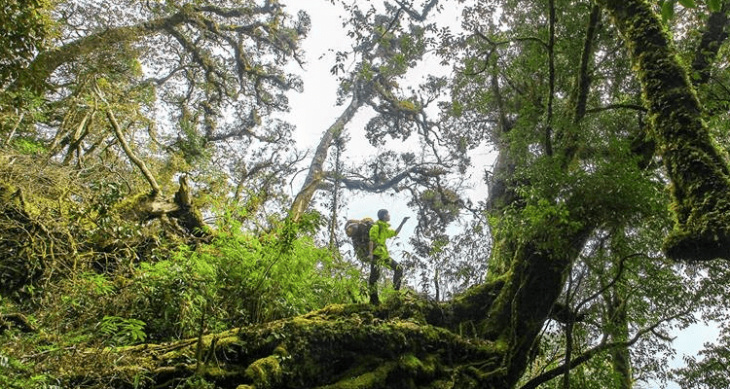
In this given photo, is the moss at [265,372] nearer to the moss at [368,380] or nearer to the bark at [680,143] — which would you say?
the moss at [368,380]

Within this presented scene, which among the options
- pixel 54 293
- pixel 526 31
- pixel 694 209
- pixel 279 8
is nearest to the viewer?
pixel 694 209

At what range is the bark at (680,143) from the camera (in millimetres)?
3051

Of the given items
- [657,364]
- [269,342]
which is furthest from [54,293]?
[657,364]

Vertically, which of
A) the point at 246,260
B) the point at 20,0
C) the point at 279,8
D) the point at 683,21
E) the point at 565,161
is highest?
the point at 279,8

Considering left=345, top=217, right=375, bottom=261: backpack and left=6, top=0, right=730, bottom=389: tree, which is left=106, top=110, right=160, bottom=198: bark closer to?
left=6, top=0, right=730, bottom=389: tree

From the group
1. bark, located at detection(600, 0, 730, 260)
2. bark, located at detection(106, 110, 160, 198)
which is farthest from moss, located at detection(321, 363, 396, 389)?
bark, located at detection(106, 110, 160, 198)

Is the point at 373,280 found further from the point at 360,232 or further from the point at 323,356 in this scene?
the point at 360,232

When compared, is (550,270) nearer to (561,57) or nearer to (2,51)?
(561,57)

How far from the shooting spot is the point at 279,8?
15.2m

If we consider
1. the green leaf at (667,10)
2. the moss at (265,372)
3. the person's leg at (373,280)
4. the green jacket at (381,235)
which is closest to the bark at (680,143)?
the green leaf at (667,10)

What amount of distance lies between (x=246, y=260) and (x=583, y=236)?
3.77 metres

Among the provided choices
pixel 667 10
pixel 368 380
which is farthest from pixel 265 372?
pixel 667 10

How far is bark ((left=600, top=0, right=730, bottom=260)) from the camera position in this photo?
3.05 meters

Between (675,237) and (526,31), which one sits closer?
(675,237)
